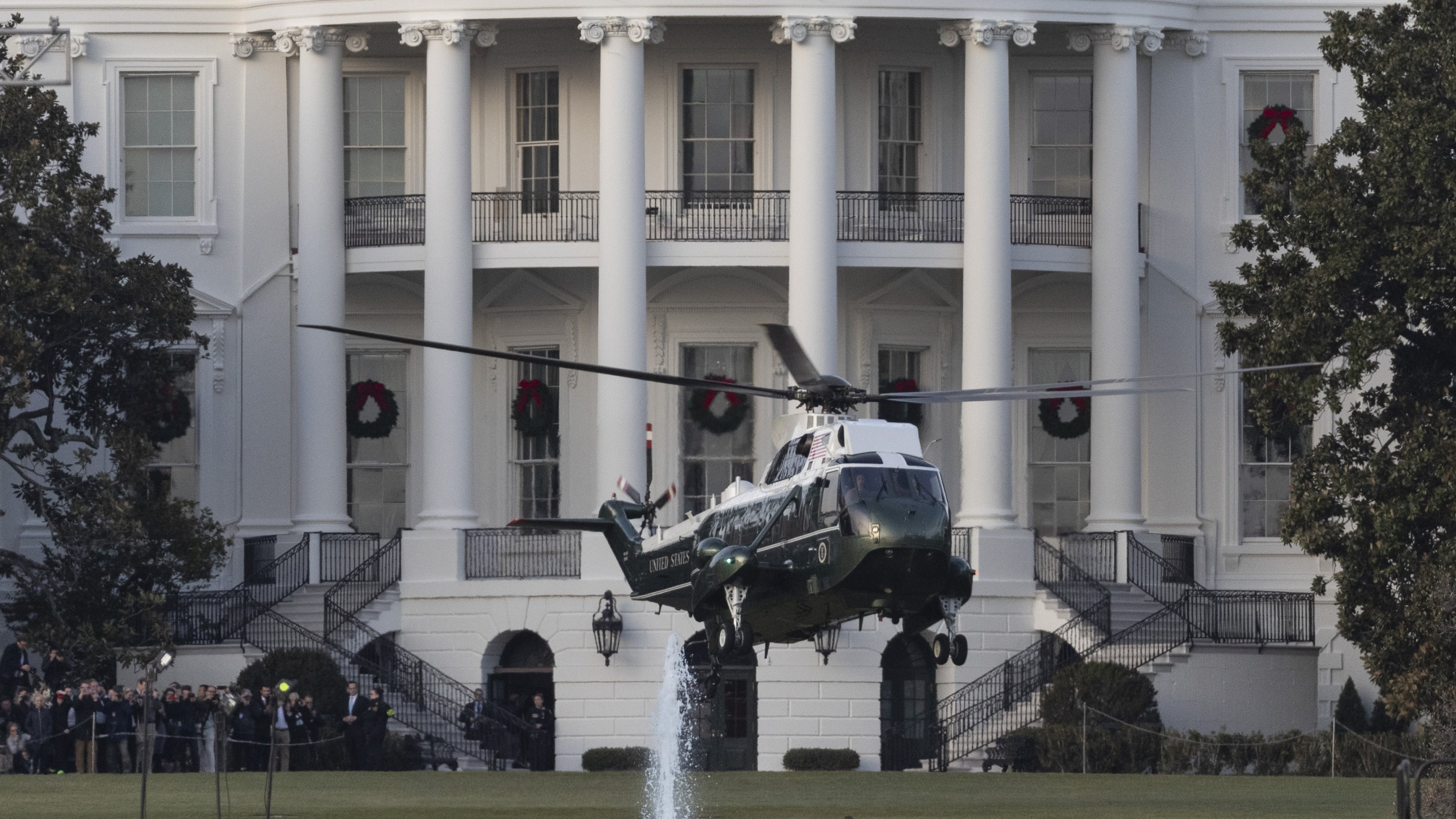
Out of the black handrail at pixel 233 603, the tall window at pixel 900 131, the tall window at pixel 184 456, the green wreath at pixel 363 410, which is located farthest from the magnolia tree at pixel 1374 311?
the tall window at pixel 184 456

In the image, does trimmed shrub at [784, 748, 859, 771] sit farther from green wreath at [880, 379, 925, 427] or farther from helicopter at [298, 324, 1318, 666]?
helicopter at [298, 324, 1318, 666]

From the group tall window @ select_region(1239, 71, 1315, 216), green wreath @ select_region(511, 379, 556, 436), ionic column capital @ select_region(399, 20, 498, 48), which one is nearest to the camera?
ionic column capital @ select_region(399, 20, 498, 48)

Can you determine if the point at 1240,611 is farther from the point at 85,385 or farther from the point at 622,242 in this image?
the point at 85,385

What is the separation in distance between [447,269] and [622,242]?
9.30 feet

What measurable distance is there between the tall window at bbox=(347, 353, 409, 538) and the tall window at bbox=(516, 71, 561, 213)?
13.3 feet

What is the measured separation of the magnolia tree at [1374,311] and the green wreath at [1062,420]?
906 cm

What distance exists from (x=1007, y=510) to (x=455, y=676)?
9030 mm

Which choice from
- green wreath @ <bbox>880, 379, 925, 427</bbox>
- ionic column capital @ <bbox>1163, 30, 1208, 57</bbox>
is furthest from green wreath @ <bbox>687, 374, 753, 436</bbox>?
ionic column capital @ <bbox>1163, 30, 1208, 57</bbox>

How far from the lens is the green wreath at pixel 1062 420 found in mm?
52844

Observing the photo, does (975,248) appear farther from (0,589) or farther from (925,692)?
(0,589)

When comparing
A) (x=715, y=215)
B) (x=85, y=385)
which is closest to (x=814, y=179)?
(x=715, y=215)

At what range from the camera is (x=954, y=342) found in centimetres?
5319

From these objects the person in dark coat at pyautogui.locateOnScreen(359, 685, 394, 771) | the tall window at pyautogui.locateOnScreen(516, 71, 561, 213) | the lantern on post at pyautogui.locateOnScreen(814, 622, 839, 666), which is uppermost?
the tall window at pyautogui.locateOnScreen(516, 71, 561, 213)

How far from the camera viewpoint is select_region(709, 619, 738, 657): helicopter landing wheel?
32.6m
